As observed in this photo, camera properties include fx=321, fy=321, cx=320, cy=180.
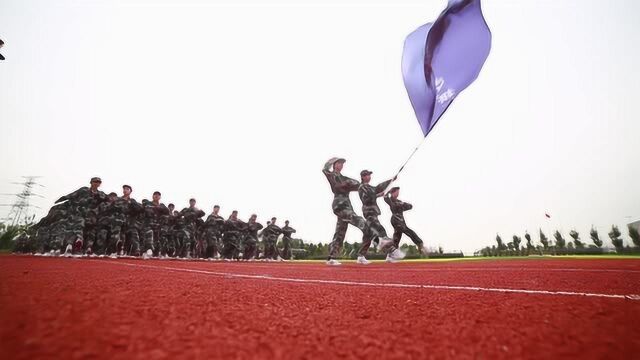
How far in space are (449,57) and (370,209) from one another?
356 cm

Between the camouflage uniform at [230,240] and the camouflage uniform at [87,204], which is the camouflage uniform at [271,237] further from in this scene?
the camouflage uniform at [87,204]

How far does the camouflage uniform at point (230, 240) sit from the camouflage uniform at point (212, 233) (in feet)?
0.88

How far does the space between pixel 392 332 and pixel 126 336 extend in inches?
35.0

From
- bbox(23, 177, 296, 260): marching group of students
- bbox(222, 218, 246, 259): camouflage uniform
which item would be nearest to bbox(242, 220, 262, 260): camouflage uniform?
bbox(23, 177, 296, 260): marching group of students

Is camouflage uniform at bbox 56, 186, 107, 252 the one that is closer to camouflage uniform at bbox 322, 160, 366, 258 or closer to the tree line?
camouflage uniform at bbox 322, 160, 366, 258

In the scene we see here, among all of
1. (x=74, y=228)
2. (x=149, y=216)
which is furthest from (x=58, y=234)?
(x=149, y=216)

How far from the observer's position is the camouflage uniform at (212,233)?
12.5 metres

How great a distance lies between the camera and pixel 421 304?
1812mm

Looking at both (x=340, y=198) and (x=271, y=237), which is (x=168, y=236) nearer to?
(x=271, y=237)

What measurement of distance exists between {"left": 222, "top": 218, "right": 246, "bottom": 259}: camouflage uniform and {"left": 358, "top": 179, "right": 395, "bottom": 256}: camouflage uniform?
7152 millimetres

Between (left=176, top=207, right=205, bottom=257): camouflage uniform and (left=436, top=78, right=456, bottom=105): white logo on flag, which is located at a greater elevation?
(left=436, top=78, right=456, bottom=105): white logo on flag

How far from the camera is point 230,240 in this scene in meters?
12.9

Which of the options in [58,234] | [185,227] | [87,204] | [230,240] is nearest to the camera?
[58,234]

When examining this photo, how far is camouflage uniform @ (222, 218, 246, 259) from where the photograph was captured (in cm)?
1291
